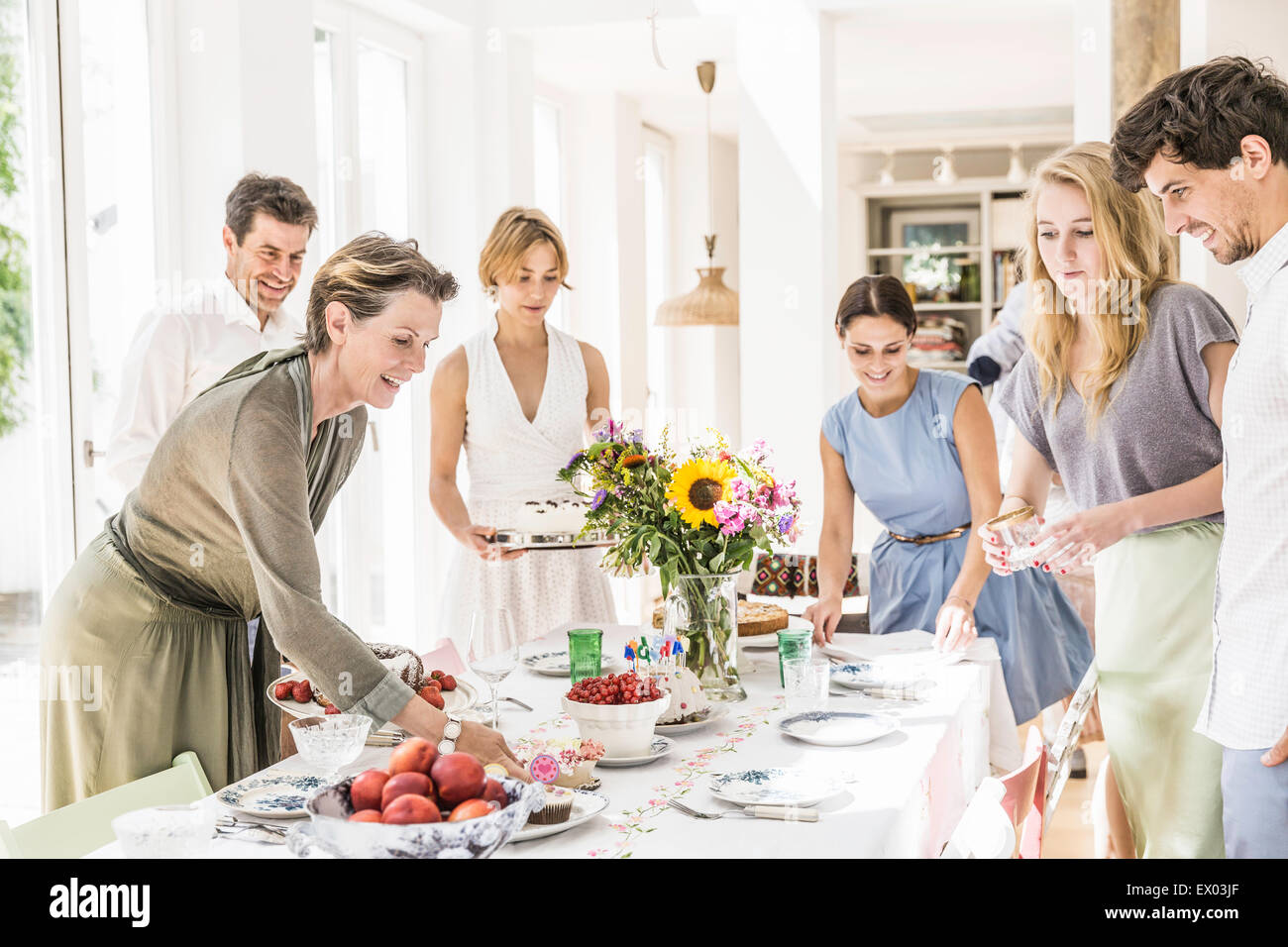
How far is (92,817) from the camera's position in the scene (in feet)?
5.23

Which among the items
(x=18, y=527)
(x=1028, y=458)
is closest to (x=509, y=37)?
(x=18, y=527)

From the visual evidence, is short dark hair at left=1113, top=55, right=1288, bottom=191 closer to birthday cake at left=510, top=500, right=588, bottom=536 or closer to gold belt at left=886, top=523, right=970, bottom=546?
gold belt at left=886, top=523, right=970, bottom=546

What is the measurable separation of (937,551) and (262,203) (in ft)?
5.08

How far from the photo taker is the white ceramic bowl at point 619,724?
65.9 inches

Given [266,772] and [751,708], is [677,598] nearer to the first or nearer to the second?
[751,708]

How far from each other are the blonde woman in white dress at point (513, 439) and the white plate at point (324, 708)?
1.13 m

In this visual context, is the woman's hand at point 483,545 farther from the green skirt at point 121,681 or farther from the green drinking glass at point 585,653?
the green skirt at point 121,681

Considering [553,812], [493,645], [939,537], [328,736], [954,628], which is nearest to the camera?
[553,812]

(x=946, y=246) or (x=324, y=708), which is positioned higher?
(x=946, y=246)

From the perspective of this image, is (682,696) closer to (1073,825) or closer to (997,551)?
(997,551)

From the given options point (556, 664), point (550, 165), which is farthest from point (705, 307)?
point (556, 664)

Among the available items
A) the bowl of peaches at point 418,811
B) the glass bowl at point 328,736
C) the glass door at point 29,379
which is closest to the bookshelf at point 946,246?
the glass door at point 29,379

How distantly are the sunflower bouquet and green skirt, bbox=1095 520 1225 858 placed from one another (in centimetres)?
57
